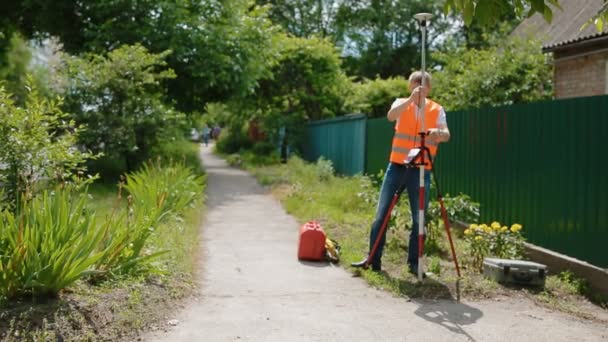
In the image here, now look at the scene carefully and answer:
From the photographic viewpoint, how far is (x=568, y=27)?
542 inches

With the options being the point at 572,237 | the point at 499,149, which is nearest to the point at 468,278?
the point at 572,237

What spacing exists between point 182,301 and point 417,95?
9.63ft

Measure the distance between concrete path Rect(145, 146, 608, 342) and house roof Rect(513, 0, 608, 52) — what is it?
7.68 m

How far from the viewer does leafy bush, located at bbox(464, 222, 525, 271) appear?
6828mm

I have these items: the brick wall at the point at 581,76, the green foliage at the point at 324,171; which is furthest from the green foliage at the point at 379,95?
the brick wall at the point at 581,76

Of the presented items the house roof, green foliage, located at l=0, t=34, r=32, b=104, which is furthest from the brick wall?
green foliage, located at l=0, t=34, r=32, b=104

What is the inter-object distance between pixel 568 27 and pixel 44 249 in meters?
12.6

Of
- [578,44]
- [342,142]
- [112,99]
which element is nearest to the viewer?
[578,44]

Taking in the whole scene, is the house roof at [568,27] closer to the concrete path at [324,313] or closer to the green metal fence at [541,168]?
the green metal fence at [541,168]

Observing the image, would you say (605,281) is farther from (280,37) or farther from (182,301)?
(280,37)

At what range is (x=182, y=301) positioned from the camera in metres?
5.52

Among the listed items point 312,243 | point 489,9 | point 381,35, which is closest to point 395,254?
point 312,243

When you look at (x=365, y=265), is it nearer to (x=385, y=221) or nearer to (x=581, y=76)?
(x=385, y=221)

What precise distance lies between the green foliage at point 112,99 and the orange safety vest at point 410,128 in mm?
8227
